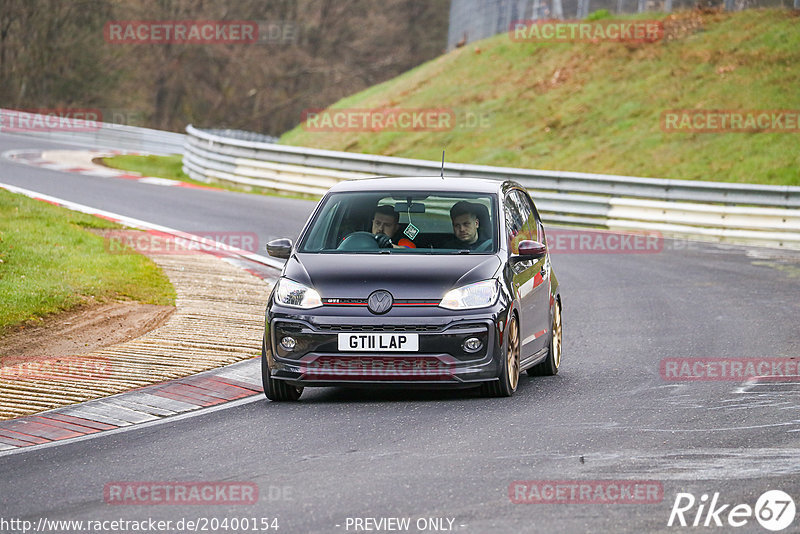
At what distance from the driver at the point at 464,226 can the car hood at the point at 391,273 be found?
0.33 metres

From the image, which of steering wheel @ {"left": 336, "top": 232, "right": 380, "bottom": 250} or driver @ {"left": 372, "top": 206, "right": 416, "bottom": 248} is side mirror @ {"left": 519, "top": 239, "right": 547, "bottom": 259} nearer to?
driver @ {"left": 372, "top": 206, "right": 416, "bottom": 248}

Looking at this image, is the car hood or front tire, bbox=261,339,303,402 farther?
front tire, bbox=261,339,303,402

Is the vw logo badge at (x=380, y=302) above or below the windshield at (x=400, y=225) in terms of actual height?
below

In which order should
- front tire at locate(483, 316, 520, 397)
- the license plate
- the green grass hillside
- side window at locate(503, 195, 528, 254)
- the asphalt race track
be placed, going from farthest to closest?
Answer: 1. the green grass hillside
2. side window at locate(503, 195, 528, 254)
3. front tire at locate(483, 316, 520, 397)
4. the license plate
5. the asphalt race track

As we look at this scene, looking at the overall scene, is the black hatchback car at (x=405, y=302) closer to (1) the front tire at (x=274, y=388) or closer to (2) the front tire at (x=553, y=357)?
(1) the front tire at (x=274, y=388)

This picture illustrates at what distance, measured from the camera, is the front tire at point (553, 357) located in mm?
10445

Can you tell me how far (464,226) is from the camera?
976cm

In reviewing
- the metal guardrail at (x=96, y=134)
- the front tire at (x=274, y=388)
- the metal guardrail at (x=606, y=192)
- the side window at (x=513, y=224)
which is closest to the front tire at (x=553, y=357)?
the side window at (x=513, y=224)

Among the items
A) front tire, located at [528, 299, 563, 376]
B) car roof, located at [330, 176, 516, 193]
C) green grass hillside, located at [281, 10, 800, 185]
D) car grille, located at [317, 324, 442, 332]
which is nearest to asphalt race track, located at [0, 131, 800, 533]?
front tire, located at [528, 299, 563, 376]

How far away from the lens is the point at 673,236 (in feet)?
74.2

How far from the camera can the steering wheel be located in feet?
31.7

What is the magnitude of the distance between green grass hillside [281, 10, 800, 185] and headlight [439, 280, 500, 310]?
57.5 feet

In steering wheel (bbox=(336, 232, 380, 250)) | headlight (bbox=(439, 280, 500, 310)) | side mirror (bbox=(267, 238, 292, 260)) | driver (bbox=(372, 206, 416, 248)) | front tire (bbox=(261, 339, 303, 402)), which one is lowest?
front tire (bbox=(261, 339, 303, 402))

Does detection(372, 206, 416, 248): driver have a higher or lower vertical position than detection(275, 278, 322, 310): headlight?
higher
